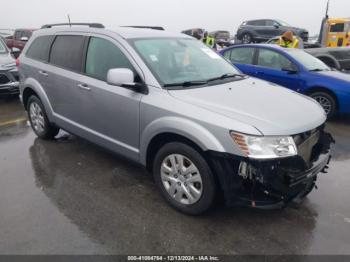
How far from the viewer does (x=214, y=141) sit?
2785 mm

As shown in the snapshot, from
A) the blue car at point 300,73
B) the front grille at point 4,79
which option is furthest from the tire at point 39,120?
the blue car at point 300,73

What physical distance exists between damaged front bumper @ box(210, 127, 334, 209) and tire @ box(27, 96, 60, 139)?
3.14m

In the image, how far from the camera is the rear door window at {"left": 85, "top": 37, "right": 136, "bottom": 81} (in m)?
3.64

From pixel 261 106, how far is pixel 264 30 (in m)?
18.4

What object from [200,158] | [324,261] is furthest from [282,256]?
[200,158]

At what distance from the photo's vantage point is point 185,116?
9.80 feet

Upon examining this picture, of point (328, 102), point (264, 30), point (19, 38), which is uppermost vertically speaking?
point (264, 30)

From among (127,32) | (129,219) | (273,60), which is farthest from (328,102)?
(129,219)

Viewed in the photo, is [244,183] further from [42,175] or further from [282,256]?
[42,175]

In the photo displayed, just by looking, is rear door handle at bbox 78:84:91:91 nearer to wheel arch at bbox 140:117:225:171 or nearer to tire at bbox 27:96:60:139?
wheel arch at bbox 140:117:225:171

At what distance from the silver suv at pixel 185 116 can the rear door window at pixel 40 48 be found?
0.29ft

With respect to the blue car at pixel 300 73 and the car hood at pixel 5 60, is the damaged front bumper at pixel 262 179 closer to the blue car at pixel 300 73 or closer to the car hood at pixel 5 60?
the blue car at pixel 300 73

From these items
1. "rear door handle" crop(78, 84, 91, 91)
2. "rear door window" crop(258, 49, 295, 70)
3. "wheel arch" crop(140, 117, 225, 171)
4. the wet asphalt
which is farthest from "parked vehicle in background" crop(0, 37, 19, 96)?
"rear door window" crop(258, 49, 295, 70)

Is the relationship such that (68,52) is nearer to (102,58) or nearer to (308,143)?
(102,58)
